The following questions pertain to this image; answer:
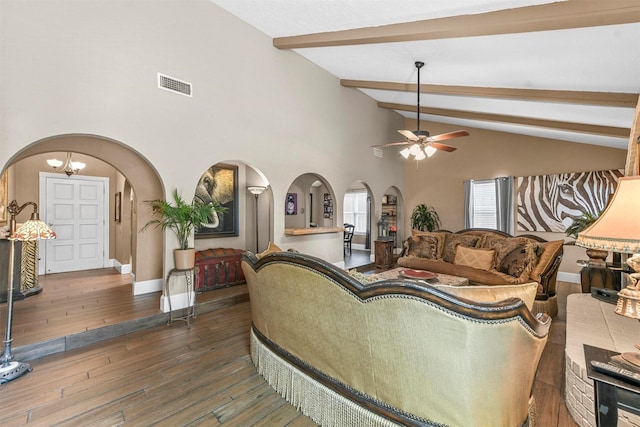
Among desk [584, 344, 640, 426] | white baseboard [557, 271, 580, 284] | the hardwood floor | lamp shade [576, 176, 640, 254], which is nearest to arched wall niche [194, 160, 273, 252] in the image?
the hardwood floor

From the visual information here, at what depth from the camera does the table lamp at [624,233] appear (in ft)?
4.06

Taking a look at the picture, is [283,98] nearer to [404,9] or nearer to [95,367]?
[404,9]

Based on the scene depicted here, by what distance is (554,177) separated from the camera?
6.13 meters

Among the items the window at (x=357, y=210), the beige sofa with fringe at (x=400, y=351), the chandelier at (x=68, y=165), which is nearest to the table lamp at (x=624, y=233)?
the beige sofa with fringe at (x=400, y=351)

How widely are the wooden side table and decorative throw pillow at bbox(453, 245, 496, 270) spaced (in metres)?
2.22

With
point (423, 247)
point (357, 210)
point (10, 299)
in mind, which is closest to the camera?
point (10, 299)

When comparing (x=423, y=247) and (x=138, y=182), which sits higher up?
(x=138, y=182)

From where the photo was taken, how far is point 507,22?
2781 millimetres

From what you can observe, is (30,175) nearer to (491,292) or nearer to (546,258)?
(491,292)

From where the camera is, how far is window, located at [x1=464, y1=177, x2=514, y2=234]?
21.9 ft

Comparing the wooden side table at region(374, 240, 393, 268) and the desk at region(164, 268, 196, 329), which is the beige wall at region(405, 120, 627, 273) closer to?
the wooden side table at region(374, 240, 393, 268)

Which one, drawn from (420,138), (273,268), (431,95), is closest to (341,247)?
(420,138)

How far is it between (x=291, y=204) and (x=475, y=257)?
4.58 m

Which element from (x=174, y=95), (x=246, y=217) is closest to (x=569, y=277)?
(x=246, y=217)
